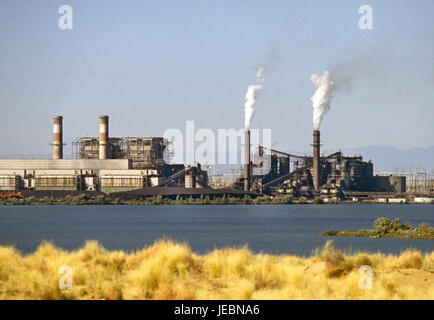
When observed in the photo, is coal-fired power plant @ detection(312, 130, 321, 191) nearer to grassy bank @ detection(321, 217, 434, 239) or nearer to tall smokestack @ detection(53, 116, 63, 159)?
tall smokestack @ detection(53, 116, 63, 159)

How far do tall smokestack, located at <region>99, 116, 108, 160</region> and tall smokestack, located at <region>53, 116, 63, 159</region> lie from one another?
5136mm

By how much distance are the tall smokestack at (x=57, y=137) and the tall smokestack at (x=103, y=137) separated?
5136mm

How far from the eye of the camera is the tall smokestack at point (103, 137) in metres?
103

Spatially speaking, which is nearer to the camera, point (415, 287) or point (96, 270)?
point (415, 287)

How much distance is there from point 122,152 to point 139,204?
7.50 meters

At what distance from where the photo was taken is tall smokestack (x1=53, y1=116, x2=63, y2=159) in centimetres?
10390

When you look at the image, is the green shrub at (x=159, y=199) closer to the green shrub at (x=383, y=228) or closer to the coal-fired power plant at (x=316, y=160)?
the coal-fired power plant at (x=316, y=160)

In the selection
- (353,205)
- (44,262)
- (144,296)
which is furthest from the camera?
(353,205)

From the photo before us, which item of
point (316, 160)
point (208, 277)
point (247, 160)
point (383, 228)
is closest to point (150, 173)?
point (247, 160)

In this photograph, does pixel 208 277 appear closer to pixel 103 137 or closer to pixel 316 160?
pixel 103 137
